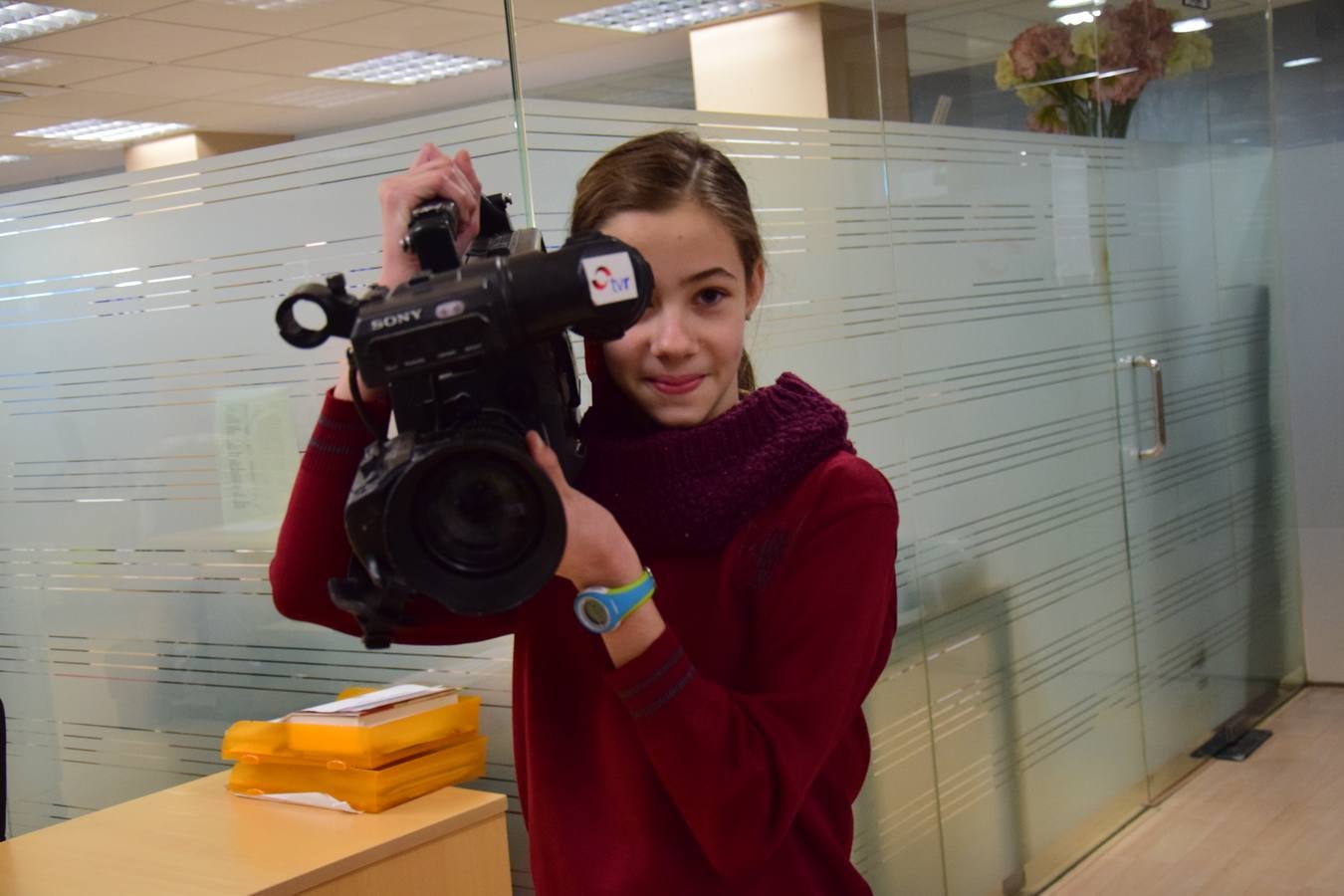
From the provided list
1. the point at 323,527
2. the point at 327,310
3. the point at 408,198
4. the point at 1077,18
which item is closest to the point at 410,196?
the point at 408,198

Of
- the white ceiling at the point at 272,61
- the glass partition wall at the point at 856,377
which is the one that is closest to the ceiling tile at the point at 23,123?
the white ceiling at the point at 272,61

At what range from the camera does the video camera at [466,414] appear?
824mm

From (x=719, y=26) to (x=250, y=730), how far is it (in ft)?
4.09

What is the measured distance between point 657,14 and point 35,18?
0.91 meters

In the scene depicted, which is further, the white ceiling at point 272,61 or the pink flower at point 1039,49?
the pink flower at point 1039,49

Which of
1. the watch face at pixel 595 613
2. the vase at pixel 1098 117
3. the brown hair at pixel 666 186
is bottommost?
the watch face at pixel 595 613

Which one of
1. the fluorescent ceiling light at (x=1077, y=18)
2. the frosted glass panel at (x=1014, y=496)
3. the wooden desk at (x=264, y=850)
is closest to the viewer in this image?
the wooden desk at (x=264, y=850)

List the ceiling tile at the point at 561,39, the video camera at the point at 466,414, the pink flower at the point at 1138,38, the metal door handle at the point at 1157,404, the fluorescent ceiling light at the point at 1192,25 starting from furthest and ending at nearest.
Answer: the fluorescent ceiling light at the point at 1192,25 < the metal door handle at the point at 1157,404 < the pink flower at the point at 1138,38 < the ceiling tile at the point at 561,39 < the video camera at the point at 466,414

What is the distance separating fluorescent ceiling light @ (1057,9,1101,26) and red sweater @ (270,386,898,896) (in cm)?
216

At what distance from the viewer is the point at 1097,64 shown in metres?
3.05

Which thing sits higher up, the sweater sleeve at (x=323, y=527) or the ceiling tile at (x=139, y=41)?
the ceiling tile at (x=139, y=41)

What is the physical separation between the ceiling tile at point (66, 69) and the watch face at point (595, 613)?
5.06ft

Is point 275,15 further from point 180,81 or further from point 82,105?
point 82,105

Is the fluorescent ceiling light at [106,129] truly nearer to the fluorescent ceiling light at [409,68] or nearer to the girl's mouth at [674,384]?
the fluorescent ceiling light at [409,68]
